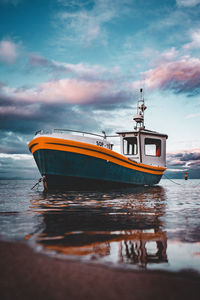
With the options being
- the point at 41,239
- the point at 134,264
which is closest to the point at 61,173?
the point at 41,239

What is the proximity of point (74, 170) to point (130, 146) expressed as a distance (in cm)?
702

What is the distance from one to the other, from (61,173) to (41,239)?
8.11 m

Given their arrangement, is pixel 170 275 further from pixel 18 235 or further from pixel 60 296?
pixel 18 235

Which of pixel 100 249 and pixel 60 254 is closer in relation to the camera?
pixel 60 254

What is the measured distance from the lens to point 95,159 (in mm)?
10578

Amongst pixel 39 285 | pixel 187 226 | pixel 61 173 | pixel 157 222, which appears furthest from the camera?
pixel 61 173

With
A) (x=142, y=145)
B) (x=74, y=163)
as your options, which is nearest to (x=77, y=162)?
(x=74, y=163)

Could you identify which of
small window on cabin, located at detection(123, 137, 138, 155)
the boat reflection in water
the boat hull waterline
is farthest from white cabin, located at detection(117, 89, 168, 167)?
the boat reflection in water

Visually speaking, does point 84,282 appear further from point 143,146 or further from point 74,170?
point 143,146

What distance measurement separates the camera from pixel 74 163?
10.2 meters

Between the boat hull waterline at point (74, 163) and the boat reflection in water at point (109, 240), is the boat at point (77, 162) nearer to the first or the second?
the boat hull waterline at point (74, 163)

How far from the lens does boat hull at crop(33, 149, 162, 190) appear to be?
33.4 ft

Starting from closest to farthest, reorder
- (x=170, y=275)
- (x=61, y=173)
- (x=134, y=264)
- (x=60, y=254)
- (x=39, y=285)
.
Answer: (x=39, y=285) → (x=170, y=275) → (x=134, y=264) → (x=60, y=254) → (x=61, y=173)

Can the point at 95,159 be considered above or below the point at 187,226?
above
